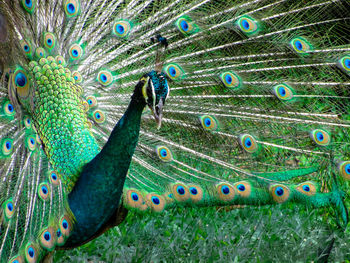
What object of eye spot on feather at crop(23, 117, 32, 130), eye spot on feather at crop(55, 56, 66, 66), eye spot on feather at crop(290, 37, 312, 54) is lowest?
eye spot on feather at crop(23, 117, 32, 130)

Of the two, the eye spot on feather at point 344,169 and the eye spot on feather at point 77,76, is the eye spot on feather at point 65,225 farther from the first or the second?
the eye spot on feather at point 344,169

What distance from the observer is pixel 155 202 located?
2.54m

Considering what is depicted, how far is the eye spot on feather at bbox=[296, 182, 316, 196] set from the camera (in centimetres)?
258

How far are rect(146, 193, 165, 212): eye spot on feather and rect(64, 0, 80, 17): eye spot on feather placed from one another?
1.05 m

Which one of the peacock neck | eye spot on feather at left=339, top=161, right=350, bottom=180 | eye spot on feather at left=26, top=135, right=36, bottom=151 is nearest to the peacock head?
the peacock neck

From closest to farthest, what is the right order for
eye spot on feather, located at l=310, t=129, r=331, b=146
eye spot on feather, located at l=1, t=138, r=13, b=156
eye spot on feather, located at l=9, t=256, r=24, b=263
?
eye spot on feather, located at l=9, t=256, r=24, b=263
eye spot on feather, located at l=1, t=138, r=13, b=156
eye spot on feather, located at l=310, t=129, r=331, b=146

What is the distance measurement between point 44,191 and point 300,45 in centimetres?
156

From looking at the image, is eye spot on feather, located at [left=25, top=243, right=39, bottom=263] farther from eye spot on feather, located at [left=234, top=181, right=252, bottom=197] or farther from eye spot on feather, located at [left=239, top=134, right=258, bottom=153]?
eye spot on feather, located at [left=239, top=134, right=258, bottom=153]

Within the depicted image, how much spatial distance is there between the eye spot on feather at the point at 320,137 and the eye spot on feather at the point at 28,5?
1.56 metres

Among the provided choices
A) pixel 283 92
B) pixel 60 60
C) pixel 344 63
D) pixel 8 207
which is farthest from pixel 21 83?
pixel 344 63

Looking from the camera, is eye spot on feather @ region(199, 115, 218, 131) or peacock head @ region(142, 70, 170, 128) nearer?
peacock head @ region(142, 70, 170, 128)

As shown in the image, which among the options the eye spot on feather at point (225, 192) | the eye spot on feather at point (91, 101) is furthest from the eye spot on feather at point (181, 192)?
the eye spot on feather at point (91, 101)

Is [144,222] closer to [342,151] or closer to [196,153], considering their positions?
[196,153]

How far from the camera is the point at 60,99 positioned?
2.55 m
